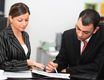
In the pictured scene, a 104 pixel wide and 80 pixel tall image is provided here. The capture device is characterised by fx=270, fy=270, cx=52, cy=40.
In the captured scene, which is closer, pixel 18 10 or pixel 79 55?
pixel 18 10

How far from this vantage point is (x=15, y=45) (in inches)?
95.0

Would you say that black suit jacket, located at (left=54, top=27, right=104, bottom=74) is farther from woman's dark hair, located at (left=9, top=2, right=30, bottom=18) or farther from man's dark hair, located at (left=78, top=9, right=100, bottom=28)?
woman's dark hair, located at (left=9, top=2, right=30, bottom=18)

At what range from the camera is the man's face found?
7.64 ft

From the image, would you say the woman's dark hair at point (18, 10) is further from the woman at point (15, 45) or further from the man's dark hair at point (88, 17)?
the man's dark hair at point (88, 17)

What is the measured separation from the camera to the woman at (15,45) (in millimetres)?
2314

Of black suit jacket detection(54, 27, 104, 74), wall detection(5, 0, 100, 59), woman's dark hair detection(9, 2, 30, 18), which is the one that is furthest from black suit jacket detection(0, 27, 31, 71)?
wall detection(5, 0, 100, 59)

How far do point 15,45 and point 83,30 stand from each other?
24.3 inches

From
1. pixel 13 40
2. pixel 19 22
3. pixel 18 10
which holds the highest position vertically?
pixel 18 10

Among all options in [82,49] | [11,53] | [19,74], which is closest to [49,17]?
[82,49]

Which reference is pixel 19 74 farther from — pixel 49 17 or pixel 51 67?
pixel 49 17

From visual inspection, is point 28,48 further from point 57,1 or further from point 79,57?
point 57,1

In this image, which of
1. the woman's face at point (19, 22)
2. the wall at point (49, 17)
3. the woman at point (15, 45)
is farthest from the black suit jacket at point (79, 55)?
the wall at point (49, 17)

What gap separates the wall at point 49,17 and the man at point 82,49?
5.58 ft

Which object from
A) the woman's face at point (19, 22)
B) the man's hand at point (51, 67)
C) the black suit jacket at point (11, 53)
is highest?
the woman's face at point (19, 22)
